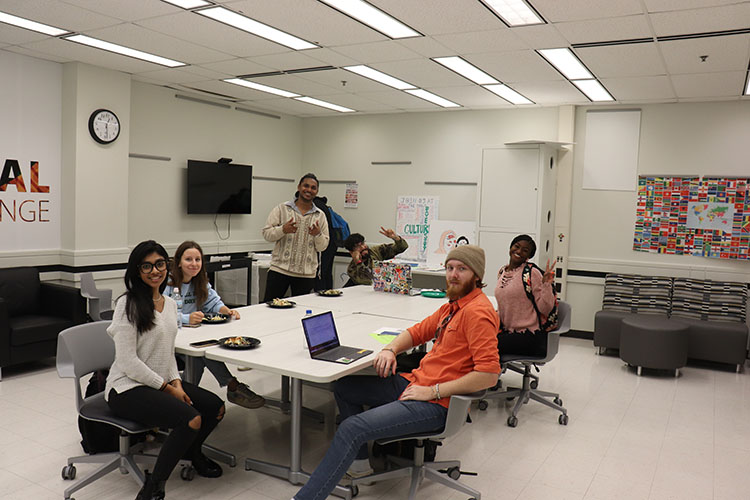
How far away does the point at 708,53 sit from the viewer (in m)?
4.49

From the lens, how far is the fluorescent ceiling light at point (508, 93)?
6.06 meters

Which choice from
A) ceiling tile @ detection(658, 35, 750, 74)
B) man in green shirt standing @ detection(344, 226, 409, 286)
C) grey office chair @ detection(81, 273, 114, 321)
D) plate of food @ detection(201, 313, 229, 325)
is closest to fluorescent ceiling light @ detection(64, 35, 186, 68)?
grey office chair @ detection(81, 273, 114, 321)

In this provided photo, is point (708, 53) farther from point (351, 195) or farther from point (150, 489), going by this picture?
point (351, 195)

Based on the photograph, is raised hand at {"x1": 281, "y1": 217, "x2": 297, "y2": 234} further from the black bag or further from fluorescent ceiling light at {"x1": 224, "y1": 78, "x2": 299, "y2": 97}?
fluorescent ceiling light at {"x1": 224, "y1": 78, "x2": 299, "y2": 97}

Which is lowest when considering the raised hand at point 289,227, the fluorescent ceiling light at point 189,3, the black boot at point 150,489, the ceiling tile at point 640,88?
the black boot at point 150,489

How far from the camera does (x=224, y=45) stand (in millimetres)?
4805

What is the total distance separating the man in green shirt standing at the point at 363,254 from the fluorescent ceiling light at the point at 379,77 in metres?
1.52

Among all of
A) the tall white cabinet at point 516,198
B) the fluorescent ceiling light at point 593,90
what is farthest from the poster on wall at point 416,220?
the fluorescent ceiling light at point 593,90

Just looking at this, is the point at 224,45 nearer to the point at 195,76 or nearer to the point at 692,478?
the point at 195,76

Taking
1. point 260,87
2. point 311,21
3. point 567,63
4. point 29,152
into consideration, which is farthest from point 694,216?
point 29,152

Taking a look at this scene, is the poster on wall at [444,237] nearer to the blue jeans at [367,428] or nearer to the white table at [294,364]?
the white table at [294,364]

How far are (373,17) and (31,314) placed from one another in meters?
3.94

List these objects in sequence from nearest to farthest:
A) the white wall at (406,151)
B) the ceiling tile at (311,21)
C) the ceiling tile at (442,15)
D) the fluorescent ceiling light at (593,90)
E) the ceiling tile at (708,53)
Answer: the ceiling tile at (442,15)
the ceiling tile at (311,21)
the ceiling tile at (708,53)
the fluorescent ceiling light at (593,90)
the white wall at (406,151)

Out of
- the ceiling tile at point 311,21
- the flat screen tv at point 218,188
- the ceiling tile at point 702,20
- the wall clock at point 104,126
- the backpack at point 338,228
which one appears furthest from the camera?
the backpack at point 338,228
